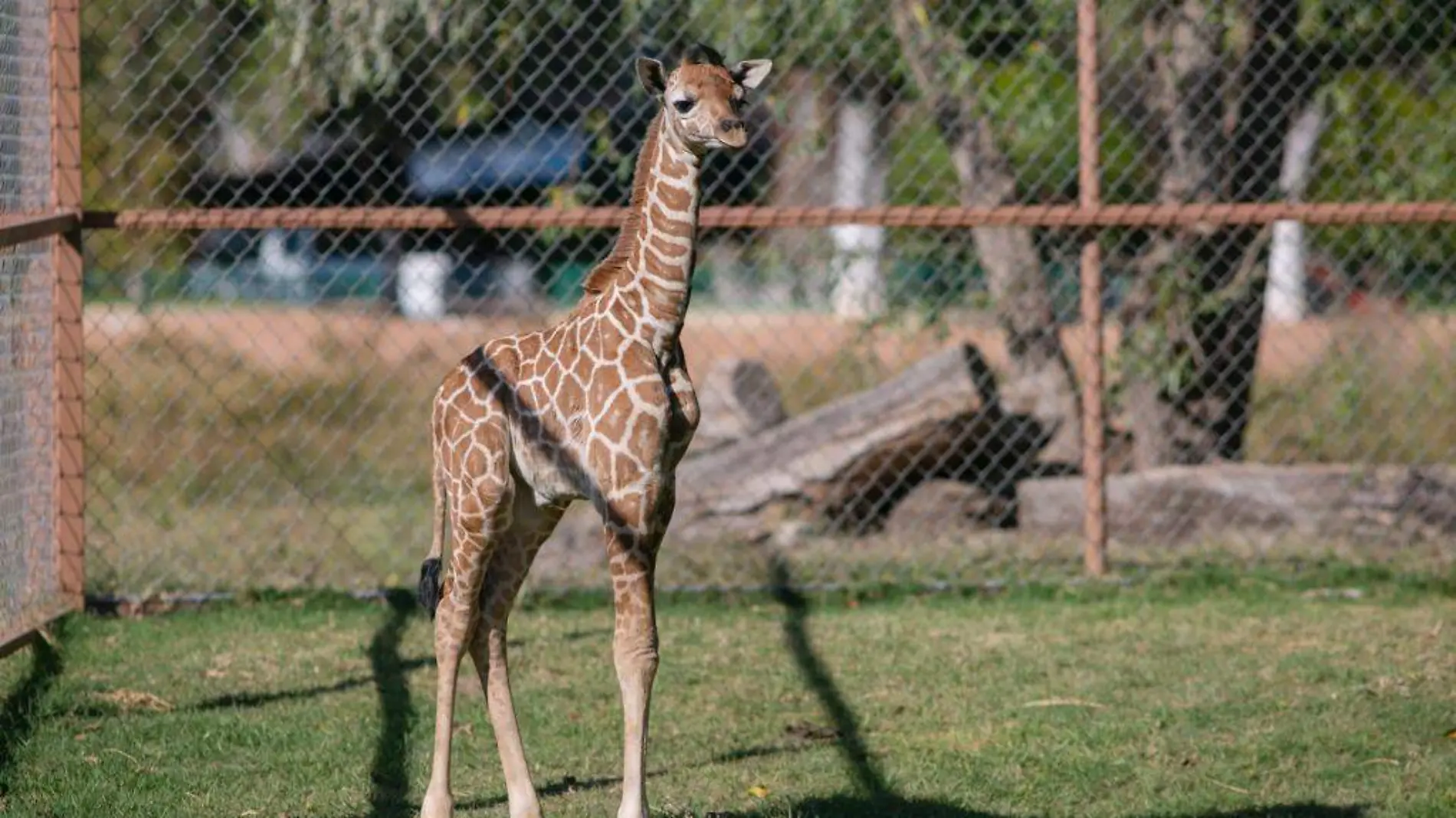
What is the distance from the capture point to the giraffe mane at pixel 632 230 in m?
4.42

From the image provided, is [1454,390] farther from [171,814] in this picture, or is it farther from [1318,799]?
[171,814]

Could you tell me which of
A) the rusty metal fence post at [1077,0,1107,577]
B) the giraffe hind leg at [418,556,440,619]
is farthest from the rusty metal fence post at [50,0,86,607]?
the rusty metal fence post at [1077,0,1107,577]

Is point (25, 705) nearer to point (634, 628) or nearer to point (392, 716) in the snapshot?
point (392, 716)

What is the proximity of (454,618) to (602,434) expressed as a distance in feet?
2.31

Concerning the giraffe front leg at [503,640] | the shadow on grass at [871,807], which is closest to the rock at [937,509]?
the shadow on grass at [871,807]

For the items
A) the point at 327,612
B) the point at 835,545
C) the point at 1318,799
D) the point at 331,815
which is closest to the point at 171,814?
the point at 331,815

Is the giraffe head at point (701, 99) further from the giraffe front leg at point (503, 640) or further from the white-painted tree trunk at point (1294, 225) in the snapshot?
the white-painted tree trunk at point (1294, 225)

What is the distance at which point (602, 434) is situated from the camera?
4.20 metres

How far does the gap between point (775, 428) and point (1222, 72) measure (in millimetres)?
2946

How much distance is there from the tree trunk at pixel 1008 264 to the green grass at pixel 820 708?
5.57 ft

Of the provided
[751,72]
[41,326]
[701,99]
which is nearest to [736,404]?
[41,326]

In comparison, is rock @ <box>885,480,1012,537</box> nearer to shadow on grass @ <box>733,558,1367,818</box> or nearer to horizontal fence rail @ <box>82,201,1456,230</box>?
horizontal fence rail @ <box>82,201,1456,230</box>

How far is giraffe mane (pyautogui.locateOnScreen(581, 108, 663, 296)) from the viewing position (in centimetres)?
442

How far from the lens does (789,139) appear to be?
10039 millimetres
